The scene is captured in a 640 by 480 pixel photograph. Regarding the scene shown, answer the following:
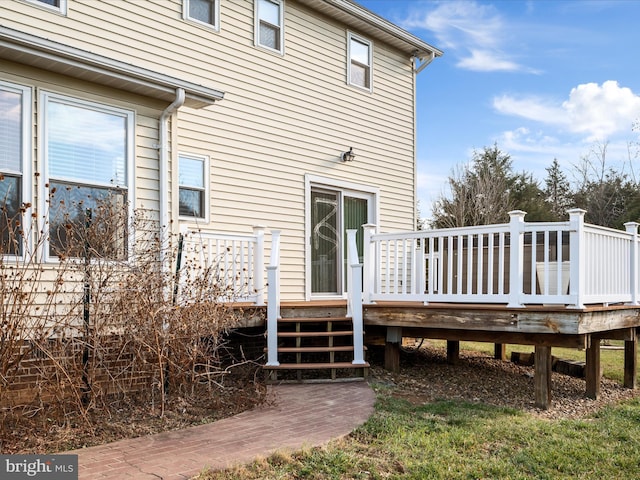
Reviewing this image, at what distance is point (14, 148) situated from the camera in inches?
217

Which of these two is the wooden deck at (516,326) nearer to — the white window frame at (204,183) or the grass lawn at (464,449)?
the grass lawn at (464,449)

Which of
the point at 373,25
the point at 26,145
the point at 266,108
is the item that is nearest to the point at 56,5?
the point at 26,145

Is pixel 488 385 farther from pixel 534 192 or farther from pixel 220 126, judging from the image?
pixel 534 192

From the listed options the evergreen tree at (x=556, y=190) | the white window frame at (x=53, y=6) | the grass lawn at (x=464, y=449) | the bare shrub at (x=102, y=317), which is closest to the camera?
the grass lawn at (x=464, y=449)

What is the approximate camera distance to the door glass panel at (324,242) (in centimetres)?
966

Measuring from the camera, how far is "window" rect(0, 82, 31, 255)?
17.8 feet

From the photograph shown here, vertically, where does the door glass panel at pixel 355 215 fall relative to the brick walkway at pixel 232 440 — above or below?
above

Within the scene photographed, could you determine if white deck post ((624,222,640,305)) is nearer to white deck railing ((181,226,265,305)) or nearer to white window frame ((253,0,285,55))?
white deck railing ((181,226,265,305))

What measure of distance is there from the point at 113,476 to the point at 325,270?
6436mm

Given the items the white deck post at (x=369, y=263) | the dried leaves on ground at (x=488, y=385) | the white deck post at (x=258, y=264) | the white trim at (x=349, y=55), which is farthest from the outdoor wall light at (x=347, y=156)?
the dried leaves on ground at (x=488, y=385)

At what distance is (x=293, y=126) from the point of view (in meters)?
9.34

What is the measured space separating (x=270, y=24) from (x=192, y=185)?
10.6 ft

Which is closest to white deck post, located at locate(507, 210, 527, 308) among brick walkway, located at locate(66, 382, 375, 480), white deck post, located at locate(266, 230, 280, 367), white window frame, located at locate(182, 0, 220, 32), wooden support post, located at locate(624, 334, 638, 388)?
brick walkway, located at locate(66, 382, 375, 480)

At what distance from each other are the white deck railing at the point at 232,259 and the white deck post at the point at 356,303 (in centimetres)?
121
